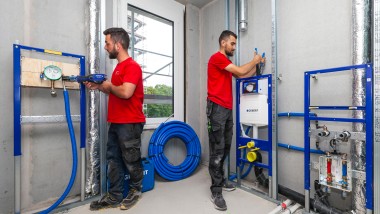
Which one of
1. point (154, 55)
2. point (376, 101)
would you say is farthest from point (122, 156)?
point (376, 101)

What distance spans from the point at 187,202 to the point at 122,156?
0.72 m

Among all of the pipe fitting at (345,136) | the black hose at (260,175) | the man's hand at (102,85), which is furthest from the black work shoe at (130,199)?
the pipe fitting at (345,136)

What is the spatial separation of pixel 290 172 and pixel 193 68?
1.79 m

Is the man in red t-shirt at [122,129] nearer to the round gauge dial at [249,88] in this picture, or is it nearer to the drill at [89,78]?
the drill at [89,78]

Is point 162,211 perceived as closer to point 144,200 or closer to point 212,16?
point 144,200

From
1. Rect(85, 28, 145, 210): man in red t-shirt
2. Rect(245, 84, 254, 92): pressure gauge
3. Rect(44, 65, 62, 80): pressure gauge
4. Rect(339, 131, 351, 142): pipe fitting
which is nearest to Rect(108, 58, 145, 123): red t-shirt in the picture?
Rect(85, 28, 145, 210): man in red t-shirt

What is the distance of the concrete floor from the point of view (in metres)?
1.60

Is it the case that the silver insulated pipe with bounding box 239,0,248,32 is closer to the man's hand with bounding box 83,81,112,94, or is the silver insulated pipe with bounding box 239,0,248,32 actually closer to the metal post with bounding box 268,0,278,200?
the metal post with bounding box 268,0,278,200

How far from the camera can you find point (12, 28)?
59.2 inches

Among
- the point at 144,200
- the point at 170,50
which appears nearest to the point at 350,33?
the point at 170,50

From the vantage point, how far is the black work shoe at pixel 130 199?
1.61m

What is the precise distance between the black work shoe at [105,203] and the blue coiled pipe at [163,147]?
552 mm

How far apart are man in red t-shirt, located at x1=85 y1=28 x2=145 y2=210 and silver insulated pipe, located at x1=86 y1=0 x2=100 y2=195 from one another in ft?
0.51

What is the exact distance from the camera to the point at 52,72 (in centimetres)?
149
